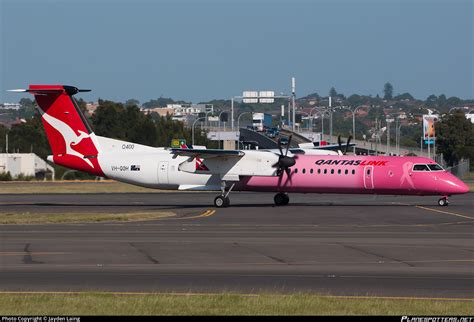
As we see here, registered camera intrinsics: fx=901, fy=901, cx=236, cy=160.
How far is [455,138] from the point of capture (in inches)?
4186

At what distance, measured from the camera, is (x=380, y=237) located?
28328 millimetres

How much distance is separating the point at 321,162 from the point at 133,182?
365 inches

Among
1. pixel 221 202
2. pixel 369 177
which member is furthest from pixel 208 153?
pixel 369 177

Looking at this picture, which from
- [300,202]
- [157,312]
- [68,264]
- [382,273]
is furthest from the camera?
[300,202]

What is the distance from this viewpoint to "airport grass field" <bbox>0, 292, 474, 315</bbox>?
14.5 metres

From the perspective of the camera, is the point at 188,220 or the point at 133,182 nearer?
the point at 188,220

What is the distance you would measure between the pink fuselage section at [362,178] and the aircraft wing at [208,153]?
5.45ft

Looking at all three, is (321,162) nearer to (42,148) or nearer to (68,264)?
(68,264)

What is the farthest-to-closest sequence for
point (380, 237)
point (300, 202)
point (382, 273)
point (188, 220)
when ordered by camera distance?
point (300, 202) → point (188, 220) → point (380, 237) → point (382, 273)

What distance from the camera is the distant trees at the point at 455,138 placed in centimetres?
10575

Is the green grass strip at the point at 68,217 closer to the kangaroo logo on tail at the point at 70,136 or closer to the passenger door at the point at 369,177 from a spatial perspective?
the kangaroo logo on tail at the point at 70,136

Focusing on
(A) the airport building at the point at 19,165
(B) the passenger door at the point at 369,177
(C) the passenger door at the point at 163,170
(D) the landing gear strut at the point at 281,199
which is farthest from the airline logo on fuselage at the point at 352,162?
(A) the airport building at the point at 19,165

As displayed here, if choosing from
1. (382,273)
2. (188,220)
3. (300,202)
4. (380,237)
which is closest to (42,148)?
(300,202)

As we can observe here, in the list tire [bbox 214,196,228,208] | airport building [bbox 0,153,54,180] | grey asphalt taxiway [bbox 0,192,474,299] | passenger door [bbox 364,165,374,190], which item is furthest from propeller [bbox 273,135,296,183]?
airport building [bbox 0,153,54,180]
